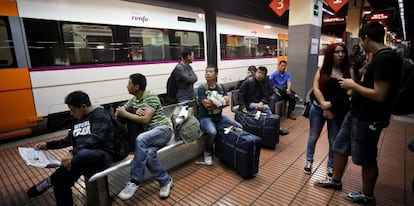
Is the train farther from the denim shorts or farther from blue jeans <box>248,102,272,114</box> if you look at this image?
the denim shorts

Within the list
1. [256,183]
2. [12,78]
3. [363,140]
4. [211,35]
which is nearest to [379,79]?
[363,140]

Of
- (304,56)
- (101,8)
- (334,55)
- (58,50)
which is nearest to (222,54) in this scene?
(304,56)

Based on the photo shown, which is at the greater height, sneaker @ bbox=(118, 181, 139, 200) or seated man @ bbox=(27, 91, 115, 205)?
seated man @ bbox=(27, 91, 115, 205)

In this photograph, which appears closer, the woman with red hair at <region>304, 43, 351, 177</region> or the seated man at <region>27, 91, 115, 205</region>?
the seated man at <region>27, 91, 115, 205</region>

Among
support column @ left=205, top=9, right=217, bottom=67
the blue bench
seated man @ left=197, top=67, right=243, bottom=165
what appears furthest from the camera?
support column @ left=205, top=9, right=217, bottom=67

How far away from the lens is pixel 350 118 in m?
2.12

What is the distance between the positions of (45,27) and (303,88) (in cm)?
529

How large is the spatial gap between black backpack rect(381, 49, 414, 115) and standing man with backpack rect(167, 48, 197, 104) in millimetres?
2278

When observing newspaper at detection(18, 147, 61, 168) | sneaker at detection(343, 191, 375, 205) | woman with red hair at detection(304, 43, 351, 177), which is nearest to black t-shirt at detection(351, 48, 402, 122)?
woman with red hair at detection(304, 43, 351, 177)

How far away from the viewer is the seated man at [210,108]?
2.92 metres

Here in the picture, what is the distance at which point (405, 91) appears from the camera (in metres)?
1.77

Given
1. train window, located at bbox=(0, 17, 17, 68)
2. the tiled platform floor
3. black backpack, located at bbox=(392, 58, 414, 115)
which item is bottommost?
the tiled platform floor

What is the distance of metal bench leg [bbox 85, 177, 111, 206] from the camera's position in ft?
6.82

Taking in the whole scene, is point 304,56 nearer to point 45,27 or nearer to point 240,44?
point 240,44
